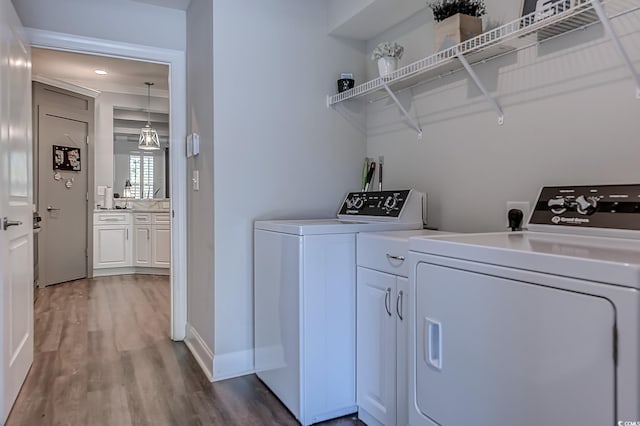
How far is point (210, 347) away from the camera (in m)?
2.48

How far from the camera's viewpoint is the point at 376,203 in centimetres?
234

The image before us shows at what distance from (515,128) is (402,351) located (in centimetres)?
107

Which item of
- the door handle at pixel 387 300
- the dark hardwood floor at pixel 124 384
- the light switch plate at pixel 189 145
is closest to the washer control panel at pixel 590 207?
the door handle at pixel 387 300

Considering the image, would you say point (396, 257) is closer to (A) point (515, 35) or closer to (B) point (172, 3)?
(A) point (515, 35)

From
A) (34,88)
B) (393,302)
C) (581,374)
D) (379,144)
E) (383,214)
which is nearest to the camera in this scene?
(581,374)

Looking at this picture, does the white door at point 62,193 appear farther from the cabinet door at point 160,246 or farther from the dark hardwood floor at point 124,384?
the dark hardwood floor at point 124,384

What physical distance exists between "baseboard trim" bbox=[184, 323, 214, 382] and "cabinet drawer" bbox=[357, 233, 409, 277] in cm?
114

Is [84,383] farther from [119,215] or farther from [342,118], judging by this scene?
[119,215]

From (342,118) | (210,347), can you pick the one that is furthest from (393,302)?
(342,118)

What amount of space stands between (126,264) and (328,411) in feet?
15.3

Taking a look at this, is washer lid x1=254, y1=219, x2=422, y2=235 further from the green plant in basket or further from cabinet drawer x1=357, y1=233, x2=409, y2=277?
the green plant in basket

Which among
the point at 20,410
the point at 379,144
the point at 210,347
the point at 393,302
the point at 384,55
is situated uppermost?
the point at 384,55

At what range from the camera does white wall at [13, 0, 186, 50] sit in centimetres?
262

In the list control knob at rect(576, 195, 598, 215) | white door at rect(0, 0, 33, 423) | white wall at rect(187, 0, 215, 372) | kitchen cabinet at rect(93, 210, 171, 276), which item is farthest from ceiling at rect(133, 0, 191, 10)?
kitchen cabinet at rect(93, 210, 171, 276)
